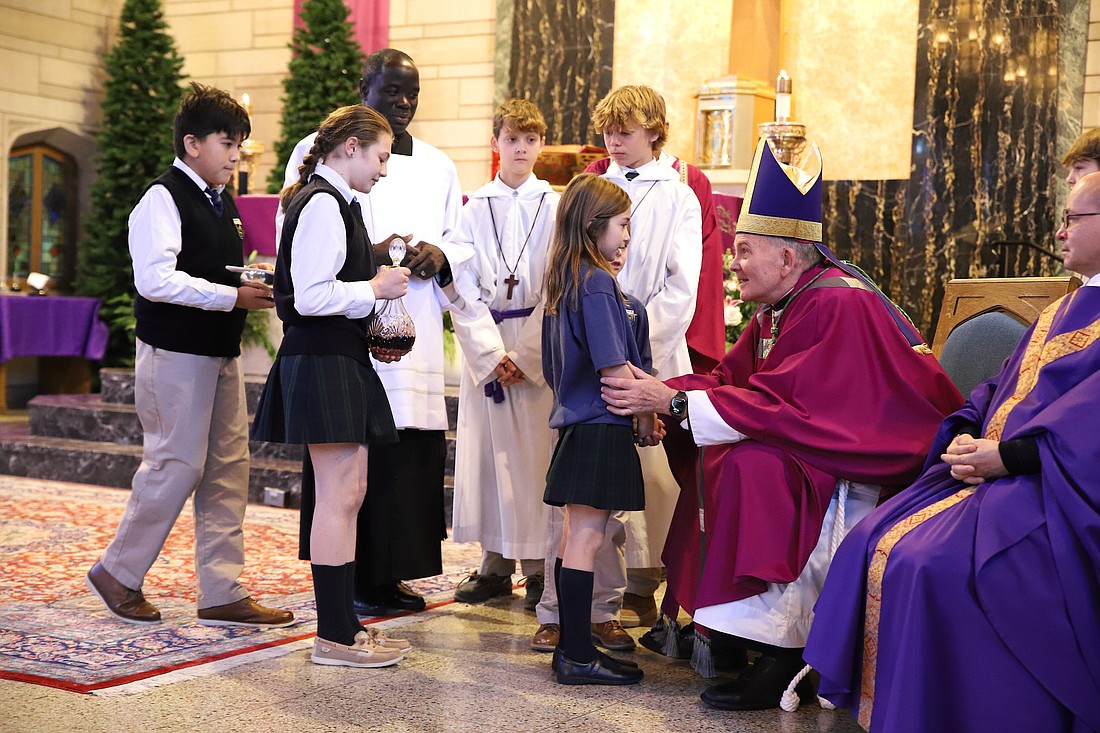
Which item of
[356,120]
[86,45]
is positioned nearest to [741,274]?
[356,120]

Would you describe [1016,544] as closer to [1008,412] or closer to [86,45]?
[1008,412]

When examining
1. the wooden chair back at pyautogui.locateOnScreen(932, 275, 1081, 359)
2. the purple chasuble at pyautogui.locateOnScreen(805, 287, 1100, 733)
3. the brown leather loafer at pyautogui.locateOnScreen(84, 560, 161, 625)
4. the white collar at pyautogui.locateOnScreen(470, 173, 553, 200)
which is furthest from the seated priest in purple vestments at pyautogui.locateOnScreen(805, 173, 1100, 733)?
the brown leather loafer at pyautogui.locateOnScreen(84, 560, 161, 625)

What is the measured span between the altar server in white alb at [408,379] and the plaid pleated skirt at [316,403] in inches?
22.8

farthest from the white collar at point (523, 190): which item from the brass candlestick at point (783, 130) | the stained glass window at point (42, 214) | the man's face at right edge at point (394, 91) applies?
the stained glass window at point (42, 214)

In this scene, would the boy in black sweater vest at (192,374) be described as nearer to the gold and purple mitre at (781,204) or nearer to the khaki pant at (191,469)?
the khaki pant at (191,469)

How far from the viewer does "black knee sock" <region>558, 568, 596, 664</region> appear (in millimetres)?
3271

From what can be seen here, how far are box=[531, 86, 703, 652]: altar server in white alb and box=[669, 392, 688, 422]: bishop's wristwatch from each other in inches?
26.3

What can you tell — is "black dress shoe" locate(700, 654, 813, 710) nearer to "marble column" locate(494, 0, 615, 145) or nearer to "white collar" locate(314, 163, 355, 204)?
"white collar" locate(314, 163, 355, 204)

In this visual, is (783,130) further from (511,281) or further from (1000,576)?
(1000,576)

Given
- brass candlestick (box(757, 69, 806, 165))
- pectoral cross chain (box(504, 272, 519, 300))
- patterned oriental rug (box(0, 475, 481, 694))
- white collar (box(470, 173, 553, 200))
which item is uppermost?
brass candlestick (box(757, 69, 806, 165))

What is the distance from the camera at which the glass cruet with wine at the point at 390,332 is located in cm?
335

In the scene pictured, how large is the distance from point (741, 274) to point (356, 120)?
3.80ft

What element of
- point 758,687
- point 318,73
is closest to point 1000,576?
point 758,687

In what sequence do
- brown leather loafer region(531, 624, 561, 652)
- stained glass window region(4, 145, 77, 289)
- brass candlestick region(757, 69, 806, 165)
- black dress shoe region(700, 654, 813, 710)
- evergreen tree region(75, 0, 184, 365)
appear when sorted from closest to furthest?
1. black dress shoe region(700, 654, 813, 710)
2. brown leather loafer region(531, 624, 561, 652)
3. brass candlestick region(757, 69, 806, 165)
4. evergreen tree region(75, 0, 184, 365)
5. stained glass window region(4, 145, 77, 289)
